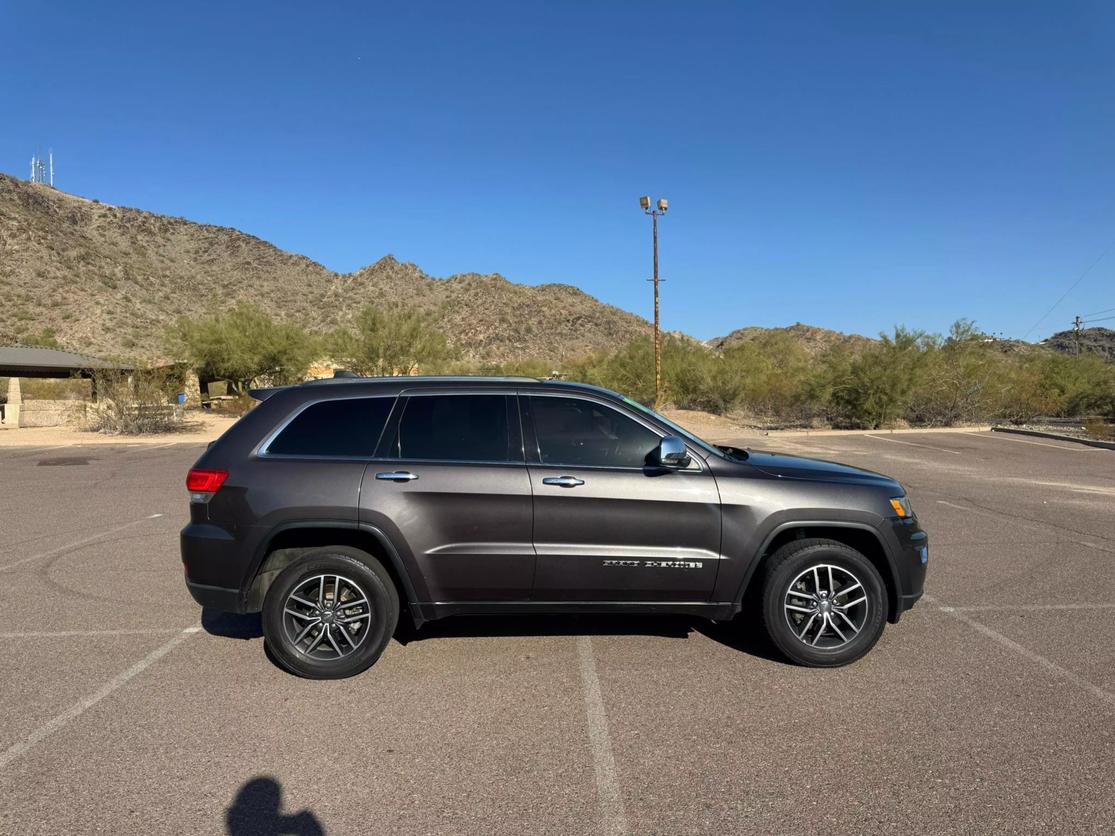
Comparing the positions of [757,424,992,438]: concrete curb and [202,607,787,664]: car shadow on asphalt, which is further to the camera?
[757,424,992,438]: concrete curb

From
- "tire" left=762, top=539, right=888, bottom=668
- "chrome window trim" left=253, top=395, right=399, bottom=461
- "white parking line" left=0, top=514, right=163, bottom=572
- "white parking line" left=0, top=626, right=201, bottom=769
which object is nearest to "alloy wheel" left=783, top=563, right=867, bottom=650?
"tire" left=762, top=539, right=888, bottom=668

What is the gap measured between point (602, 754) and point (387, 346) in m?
35.6

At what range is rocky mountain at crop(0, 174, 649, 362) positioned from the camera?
60.1 metres

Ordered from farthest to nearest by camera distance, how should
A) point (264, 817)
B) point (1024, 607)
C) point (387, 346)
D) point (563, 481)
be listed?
point (387, 346) < point (1024, 607) < point (563, 481) < point (264, 817)

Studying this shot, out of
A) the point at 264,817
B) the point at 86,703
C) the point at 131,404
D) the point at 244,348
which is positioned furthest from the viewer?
the point at 244,348

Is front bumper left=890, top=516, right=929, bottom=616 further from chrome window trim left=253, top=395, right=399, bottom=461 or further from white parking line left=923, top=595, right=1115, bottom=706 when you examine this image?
chrome window trim left=253, top=395, right=399, bottom=461

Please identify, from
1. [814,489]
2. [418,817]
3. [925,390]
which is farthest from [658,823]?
[925,390]

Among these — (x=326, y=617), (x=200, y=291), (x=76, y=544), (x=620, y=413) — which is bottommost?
(x=76, y=544)

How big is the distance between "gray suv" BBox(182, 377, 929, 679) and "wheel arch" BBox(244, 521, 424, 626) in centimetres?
1

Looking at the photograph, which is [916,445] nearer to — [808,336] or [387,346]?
[387,346]

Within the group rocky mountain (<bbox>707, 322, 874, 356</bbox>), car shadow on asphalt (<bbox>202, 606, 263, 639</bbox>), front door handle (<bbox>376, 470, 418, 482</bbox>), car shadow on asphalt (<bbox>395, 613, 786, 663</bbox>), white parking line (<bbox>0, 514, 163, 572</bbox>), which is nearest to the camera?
front door handle (<bbox>376, 470, 418, 482</bbox>)

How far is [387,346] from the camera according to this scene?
1484 inches

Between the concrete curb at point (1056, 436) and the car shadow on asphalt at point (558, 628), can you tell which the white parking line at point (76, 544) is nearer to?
the car shadow on asphalt at point (558, 628)

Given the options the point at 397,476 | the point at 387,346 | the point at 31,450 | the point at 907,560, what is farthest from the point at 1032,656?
the point at 387,346
